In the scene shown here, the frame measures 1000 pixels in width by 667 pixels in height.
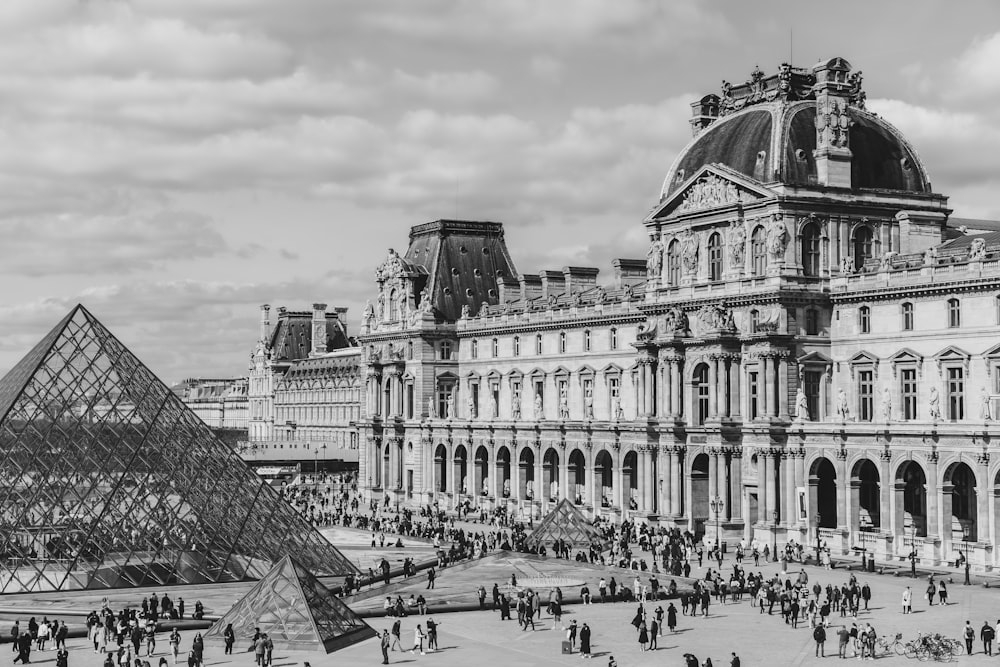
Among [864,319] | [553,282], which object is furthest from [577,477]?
[864,319]

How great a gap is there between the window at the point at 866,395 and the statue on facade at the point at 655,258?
508 inches

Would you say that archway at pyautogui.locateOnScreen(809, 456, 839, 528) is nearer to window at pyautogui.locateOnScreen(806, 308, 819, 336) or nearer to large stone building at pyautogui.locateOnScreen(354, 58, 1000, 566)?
large stone building at pyautogui.locateOnScreen(354, 58, 1000, 566)

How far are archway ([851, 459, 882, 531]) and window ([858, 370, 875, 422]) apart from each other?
7.78ft

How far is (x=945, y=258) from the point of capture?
6644cm

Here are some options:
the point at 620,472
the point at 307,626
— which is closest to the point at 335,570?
the point at 307,626

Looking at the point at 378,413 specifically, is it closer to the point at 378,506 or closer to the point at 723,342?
the point at 378,506

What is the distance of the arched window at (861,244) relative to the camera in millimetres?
73375

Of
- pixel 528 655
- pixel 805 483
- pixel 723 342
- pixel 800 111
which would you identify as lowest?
pixel 528 655

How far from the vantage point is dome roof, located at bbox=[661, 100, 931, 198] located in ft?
240

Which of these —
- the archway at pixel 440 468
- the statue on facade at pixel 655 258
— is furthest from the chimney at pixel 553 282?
the statue on facade at pixel 655 258

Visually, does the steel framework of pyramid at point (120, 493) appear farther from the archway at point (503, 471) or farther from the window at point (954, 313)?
the archway at point (503, 471)

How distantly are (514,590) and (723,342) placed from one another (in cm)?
2200

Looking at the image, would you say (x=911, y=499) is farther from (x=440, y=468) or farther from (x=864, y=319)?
(x=440, y=468)

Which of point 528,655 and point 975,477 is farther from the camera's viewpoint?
point 975,477
